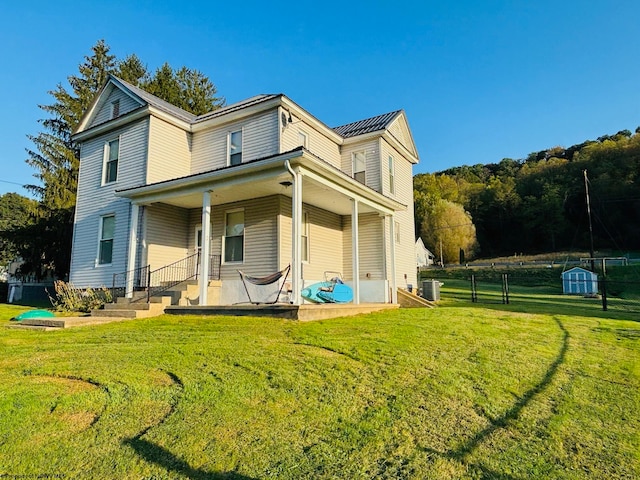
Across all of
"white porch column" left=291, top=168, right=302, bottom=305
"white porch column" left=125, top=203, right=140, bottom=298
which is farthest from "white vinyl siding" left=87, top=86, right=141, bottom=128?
"white porch column" left=291, top=168, right=302, bottom=305

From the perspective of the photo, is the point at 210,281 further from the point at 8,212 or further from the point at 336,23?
the point at 8,212

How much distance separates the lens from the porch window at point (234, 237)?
11.5 meters

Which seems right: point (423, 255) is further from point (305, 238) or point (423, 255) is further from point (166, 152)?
point (166, 152)

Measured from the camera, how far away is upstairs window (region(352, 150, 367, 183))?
46.4 ft

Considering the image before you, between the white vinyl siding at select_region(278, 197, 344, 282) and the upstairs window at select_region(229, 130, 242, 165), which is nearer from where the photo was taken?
the white vinyl siding at select_region(278, 197, 344, 282)

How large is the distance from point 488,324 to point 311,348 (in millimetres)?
4219

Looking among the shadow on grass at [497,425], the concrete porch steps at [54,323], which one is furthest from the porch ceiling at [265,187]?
the shadow on grass at [497,425]

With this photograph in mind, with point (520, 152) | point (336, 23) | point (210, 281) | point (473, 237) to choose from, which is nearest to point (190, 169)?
point (210, 281)

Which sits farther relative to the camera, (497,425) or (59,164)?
(59,164)

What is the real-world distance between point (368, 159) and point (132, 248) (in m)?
8.40

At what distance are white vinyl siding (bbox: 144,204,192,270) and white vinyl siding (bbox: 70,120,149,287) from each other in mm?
1024

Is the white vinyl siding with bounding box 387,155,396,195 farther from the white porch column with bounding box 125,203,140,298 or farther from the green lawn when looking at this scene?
the green lawn

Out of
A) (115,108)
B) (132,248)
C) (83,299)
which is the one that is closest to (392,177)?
(132,248)

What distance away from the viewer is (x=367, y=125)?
1504 centimetres
